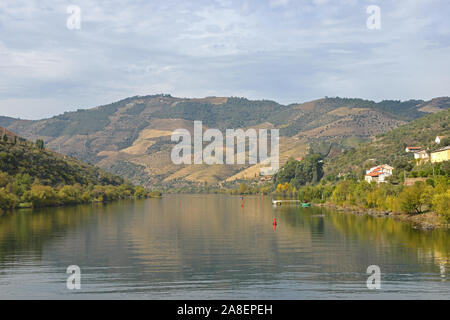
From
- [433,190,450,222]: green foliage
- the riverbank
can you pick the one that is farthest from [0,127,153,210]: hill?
[433,190,450,222]: green foliage

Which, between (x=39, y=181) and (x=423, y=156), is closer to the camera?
(x=423, y=156)

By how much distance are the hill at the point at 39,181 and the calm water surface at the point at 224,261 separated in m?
42.9

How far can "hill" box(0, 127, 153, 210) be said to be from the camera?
110625mm

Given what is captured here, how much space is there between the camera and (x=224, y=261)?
41.8m

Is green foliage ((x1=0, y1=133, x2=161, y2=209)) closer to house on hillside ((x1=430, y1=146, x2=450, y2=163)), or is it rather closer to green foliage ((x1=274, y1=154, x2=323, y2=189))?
green foliage ((x1=274, y1=154, x2=323, y2=189))

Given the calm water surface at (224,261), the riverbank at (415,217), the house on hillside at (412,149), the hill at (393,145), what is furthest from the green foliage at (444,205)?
the house on hillside at (412,149)

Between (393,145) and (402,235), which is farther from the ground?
(393,145)

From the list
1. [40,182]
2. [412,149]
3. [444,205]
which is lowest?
[444,205]

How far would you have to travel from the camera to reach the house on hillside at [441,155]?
97375mm

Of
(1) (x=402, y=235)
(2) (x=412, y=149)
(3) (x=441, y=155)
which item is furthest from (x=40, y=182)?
(1) (x=402, y=235)

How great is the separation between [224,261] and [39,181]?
9629cm

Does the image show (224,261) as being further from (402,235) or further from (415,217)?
(415,217)

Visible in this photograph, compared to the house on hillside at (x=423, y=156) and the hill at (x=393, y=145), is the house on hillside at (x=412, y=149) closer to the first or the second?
the hill at (x=393, y=145)

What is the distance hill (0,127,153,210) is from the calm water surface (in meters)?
42.9
